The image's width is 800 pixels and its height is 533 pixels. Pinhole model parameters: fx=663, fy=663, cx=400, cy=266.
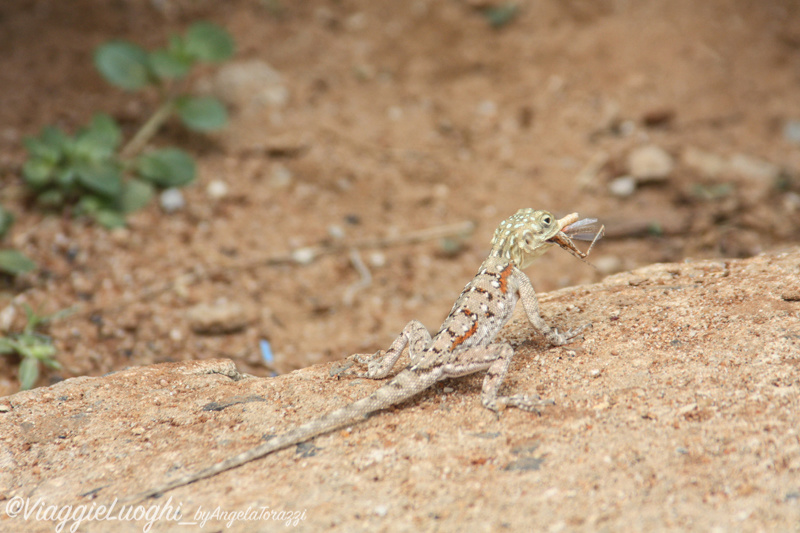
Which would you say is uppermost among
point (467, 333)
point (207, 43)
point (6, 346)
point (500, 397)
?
point (207, 43)

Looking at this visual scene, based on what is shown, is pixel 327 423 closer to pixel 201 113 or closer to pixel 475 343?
pixel 475 343

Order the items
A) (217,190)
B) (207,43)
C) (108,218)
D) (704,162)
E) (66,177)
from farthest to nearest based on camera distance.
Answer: (704,162)
(217,190)
(207,43)
(108,218)
(66,177)

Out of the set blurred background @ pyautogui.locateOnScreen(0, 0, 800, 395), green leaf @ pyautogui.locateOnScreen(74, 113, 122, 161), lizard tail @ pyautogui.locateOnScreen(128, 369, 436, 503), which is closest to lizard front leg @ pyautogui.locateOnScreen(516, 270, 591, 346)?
lizard tail @ pyautogui.locateOnScreen(128, 369, 436, 503)

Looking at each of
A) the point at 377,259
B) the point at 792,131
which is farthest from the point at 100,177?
the point at 792,131

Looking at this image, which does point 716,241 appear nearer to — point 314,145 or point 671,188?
point 671,188

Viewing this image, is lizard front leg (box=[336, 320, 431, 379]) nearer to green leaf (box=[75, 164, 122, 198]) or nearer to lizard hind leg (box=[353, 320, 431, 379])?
lizard hind leg (box=[353, 320, 431, 379])

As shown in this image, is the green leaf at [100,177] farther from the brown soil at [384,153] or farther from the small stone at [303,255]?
the small stone at [303,255]
